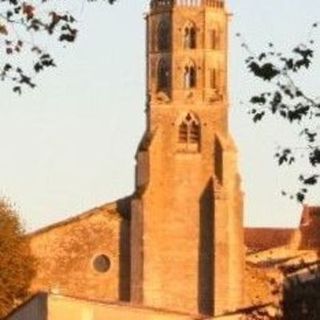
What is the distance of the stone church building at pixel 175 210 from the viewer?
3199 inches

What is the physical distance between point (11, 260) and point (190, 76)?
46.9ft

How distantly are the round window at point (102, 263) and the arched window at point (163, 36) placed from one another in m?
9.75

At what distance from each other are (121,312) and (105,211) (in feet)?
108

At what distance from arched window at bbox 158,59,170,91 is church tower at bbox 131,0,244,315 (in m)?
0.04

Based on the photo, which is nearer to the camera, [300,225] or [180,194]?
[180,194]

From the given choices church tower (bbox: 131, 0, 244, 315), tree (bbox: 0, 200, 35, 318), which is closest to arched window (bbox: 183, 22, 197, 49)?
church tower (bbox: 131, 0, 244, 315)

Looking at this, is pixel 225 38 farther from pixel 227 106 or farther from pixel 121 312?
pixel 121 312

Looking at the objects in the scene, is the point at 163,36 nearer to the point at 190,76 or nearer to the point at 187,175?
the point at 190,76

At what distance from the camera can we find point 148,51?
8631cm

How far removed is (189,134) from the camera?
275 ft

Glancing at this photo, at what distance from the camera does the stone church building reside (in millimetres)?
81250

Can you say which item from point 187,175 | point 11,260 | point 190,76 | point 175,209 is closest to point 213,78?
point 190,76

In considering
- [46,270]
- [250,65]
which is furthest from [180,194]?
[250,65]

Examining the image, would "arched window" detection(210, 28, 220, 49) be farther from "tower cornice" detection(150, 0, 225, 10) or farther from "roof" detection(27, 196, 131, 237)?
"roof" detection(27, 196, 131, 237)
